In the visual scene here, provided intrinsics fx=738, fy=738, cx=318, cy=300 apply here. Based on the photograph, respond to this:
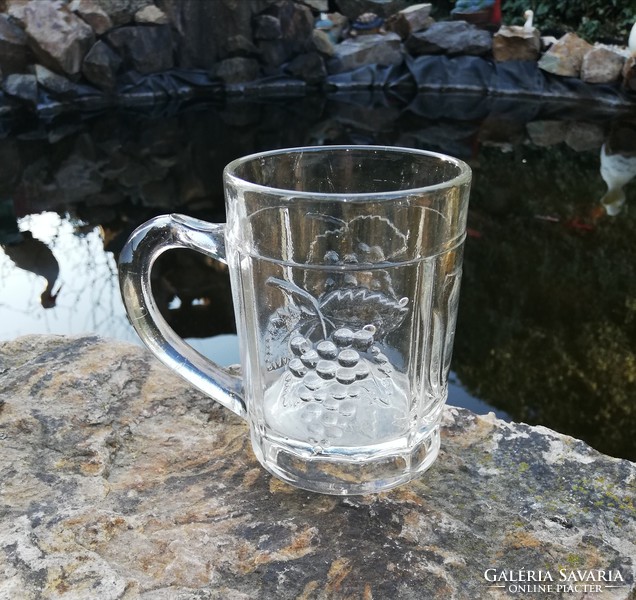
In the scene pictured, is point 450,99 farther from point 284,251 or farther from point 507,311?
point 284,251

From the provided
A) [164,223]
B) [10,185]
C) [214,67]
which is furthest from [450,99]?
[164,223]

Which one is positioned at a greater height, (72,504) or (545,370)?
(72,504)

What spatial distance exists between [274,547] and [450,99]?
4.63m

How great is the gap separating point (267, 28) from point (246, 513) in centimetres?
488

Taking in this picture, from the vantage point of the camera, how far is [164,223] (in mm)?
702

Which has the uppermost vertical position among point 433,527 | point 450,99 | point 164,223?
point 164,223

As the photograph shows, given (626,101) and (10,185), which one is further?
(626,101)

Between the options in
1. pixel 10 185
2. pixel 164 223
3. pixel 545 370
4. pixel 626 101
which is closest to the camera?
pixel 164 223

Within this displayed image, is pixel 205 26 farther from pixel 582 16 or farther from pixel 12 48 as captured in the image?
pixel 582 16

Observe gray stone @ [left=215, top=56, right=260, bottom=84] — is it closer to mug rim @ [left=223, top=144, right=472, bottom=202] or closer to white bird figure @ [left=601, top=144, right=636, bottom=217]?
white bird figure @ [left=601, top=144, right=636, bottom=217]

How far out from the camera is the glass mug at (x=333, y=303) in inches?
24.5

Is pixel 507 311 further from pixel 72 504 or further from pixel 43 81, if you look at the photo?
pixel 43 81

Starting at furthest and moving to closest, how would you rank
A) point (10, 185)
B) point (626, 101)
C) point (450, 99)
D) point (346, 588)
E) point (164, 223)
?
1. point (450, 99)
2. point (626, 101)
3. point (10, 185)
4. point (164, 223)
5. point (346, 588)

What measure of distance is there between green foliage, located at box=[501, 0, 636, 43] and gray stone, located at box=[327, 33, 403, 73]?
66.0 inches
